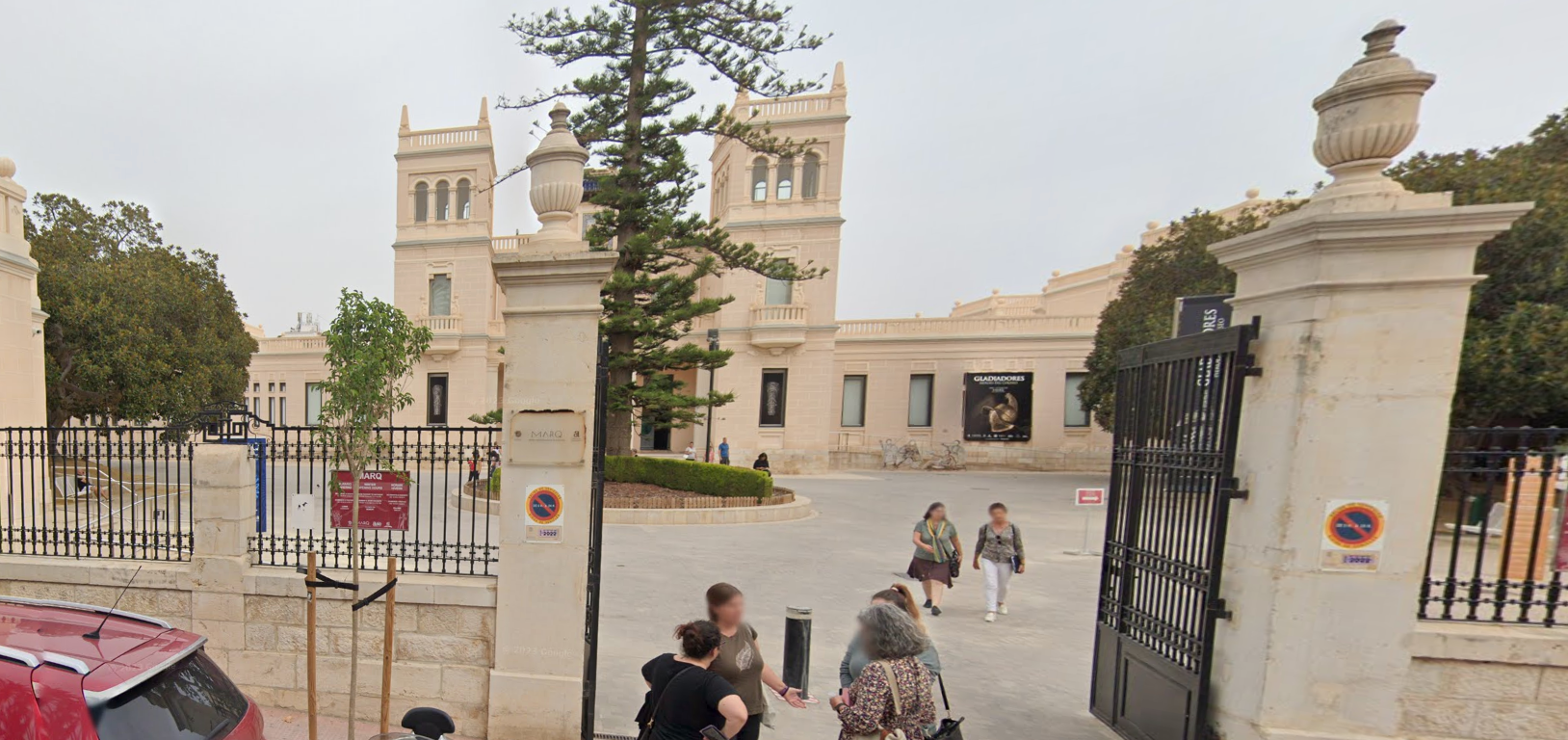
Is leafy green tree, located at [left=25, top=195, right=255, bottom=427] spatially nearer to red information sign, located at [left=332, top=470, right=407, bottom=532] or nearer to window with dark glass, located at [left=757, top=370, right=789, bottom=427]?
red information sign, located at [left=332, top=470, right=407, bottom=532]

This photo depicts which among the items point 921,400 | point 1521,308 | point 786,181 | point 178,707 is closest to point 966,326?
point 921,400

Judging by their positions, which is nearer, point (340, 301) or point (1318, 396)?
point (1318, 396)

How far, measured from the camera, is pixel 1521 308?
10406 millimetres

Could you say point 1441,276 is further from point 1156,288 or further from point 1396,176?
point 1156,288

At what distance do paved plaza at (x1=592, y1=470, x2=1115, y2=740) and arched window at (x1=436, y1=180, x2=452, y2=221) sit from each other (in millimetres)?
23773

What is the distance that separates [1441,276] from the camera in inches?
136

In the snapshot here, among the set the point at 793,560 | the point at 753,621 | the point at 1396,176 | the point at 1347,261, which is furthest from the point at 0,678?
the point at 1396,176

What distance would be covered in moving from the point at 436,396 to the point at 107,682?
30056 millimetres

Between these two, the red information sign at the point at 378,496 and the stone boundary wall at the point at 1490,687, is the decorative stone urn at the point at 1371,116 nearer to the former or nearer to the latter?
the stone boundary wall at the point at 1490,687

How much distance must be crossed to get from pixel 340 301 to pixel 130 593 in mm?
3660

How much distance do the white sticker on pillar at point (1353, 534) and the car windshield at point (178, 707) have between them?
594cm

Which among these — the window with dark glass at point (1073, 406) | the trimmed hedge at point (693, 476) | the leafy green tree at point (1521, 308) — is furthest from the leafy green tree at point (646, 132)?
the window with dark glass at point (1073, 406)

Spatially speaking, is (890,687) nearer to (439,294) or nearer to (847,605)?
(847,605)

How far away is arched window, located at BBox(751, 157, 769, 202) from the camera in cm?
2677
